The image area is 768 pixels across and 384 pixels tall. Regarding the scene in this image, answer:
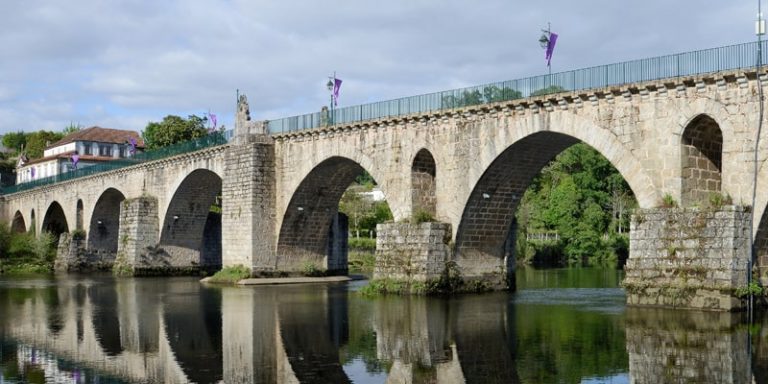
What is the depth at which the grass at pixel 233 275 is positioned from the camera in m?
42.1

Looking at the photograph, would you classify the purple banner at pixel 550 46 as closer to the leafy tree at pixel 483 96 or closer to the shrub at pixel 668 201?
the leafy tree at pixel 483 96

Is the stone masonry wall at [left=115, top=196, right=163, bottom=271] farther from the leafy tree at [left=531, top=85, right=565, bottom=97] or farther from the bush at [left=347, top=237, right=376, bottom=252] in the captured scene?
the leafy tree at [left=531, top=85, right=565, bottom=97]

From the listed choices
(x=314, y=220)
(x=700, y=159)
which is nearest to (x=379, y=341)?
(x=700, y=159)

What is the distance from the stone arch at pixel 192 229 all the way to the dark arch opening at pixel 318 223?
34.9 ft

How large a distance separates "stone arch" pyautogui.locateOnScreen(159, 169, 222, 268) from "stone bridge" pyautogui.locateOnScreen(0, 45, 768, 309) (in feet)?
0.28

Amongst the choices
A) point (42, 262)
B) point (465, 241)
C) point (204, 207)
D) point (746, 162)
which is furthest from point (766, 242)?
point (42, 262)

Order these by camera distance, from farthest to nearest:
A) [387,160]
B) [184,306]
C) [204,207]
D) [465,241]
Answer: [204,207] → [387,160] → [465,241] → [184,306]

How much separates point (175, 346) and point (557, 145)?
54.1 ft

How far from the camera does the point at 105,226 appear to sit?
215 ft

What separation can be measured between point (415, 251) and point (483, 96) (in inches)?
235

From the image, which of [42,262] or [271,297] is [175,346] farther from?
[42,262]

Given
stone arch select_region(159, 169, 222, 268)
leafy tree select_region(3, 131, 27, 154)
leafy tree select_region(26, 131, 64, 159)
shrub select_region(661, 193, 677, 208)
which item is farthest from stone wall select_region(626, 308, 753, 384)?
leafy tree select_region(3, 131, 27, 154)

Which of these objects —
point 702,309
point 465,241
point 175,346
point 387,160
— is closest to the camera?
point 175,346

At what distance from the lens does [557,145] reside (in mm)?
31625
